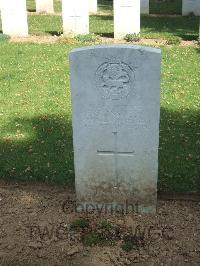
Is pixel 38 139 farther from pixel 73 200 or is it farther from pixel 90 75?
pixel 90 75

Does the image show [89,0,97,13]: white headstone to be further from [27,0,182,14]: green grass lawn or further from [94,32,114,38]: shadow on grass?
[94,32,114,38]: shadow on grass

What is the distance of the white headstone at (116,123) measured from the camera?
4.28m

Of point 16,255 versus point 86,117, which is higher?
point 86,117

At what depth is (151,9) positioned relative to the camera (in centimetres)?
2109

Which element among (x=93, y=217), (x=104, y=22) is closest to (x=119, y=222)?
(x=93, y=217)

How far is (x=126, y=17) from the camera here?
47.4 feet

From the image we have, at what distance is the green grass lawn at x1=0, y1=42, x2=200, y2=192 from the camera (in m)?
5.93

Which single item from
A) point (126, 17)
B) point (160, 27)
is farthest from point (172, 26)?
point (126, 17)

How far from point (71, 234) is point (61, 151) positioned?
196 centimetres

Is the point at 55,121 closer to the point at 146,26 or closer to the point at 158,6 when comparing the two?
the point at 146,26

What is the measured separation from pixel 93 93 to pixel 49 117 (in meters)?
3.41

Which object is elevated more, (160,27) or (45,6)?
(45,6)

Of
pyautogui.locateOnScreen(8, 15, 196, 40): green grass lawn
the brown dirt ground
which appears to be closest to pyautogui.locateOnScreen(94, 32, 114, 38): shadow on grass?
pyautogui.locateOnScreen(8, 15, 196, 40): green grass lawn

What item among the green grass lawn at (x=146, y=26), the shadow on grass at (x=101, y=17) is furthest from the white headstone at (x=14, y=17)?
the shadow on grass at (x=101, y=17)
